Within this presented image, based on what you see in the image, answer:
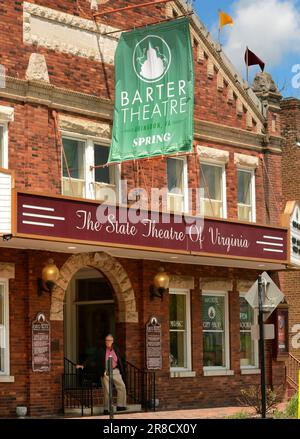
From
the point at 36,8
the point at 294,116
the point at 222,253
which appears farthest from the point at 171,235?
the point at 294,116

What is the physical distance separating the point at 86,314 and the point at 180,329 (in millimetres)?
2611

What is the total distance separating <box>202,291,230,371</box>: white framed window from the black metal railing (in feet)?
8.67

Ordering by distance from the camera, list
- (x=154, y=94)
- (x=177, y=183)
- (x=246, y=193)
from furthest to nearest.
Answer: (x=246, y=193), (x=177, y=183), (x=154, y=94)

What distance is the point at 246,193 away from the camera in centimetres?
3384

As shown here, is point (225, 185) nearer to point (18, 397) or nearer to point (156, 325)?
point (156, 325)

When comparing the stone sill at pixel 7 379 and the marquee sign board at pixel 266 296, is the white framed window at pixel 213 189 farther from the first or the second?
the stone sill at pixel 7 379

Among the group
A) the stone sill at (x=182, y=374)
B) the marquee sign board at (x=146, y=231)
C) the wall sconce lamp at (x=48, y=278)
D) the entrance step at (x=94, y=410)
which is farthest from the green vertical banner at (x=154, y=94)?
the stone sill at (x=182, y=374)

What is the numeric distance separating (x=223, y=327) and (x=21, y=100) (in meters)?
9.25

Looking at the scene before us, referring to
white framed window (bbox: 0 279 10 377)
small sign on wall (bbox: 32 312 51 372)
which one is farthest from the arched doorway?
white framed window (bbox: 0 279 10 377)

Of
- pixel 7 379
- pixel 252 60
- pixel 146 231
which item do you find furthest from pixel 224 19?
pixel 7 379

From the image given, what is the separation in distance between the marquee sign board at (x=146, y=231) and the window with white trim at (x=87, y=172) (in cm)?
180

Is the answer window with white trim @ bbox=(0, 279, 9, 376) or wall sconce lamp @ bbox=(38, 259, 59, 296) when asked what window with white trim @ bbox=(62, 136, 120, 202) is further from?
window with white trim @ bbox=(0, 279, 9, 376)

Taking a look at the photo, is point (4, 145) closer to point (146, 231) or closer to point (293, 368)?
point (146, 231)

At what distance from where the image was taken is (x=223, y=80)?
3316 centimetres
